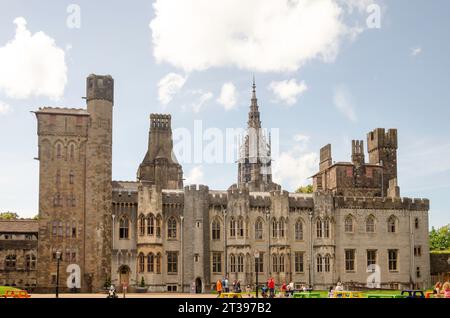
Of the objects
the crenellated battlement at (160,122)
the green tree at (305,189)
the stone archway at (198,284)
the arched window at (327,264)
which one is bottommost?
the stone archway at (198,284)

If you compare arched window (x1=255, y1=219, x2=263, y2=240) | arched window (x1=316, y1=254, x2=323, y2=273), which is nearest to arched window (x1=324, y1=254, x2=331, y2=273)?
arched window (x1=316, y1=254, x2=323, y2=273)

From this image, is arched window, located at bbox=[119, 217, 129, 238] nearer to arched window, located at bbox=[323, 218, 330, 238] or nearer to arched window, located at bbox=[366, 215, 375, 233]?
arched window, located at bbox=[323, 218, 330, 238]

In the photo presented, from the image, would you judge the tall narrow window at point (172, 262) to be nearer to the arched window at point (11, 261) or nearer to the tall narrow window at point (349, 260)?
the arched window at point (11, 261)

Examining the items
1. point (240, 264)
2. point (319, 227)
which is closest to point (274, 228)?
point (319, 227)

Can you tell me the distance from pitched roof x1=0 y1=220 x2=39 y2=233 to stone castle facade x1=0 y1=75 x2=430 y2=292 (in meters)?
5.88

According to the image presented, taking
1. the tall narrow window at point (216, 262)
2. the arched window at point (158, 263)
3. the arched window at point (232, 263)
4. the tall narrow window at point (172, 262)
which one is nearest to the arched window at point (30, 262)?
the arched window at point (158, 263)

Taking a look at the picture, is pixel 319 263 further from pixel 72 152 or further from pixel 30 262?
pixel 30 262

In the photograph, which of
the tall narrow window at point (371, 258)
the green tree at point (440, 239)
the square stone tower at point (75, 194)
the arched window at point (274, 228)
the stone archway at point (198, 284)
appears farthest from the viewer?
the green tree at point (440, 239)

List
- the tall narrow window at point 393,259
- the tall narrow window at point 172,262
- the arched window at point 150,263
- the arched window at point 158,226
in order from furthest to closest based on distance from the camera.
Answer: the tall narrow window at point 393,259, the tall narrow window at point 172,262, the arched window at point 158,226, the arched window at point 150,263

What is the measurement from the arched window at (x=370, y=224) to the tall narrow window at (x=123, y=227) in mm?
25623

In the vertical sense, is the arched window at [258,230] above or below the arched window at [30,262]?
above

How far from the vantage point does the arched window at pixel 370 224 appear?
75.0 meters

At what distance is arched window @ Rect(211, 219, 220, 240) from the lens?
7144 cm
